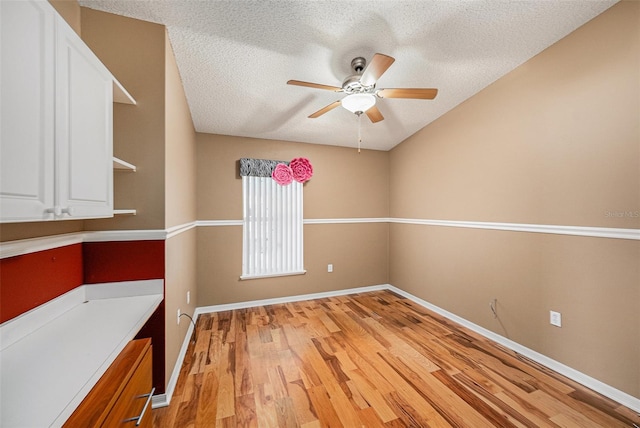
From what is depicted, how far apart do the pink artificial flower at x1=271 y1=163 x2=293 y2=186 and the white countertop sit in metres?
2.10

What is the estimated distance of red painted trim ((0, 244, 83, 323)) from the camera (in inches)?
37.0

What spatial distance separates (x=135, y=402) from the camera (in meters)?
0.94

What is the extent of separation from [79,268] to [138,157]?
0.74 meters

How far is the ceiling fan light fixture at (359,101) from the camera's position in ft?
6.12

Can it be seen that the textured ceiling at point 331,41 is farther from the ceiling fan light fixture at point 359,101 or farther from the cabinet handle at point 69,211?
the cabinet handle at point 69,211

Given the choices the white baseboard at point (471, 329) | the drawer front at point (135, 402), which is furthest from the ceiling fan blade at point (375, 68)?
the white baseboard at point (471, 329)

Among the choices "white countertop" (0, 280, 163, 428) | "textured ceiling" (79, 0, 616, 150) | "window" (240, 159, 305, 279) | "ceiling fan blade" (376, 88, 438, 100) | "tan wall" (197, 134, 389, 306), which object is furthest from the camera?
"window" (240, 159, 305, 279)

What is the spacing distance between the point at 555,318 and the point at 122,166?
337 centimetres

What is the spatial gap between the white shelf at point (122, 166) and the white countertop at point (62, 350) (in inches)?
28.7

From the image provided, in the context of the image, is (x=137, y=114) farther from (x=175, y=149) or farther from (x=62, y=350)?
(x=62, y=350)

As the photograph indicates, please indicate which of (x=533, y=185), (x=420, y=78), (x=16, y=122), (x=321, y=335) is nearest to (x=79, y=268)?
(x=16, y=122)

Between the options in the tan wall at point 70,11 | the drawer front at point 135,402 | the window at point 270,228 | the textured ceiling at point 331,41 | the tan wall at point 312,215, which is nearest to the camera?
the drawer front at point 135,402

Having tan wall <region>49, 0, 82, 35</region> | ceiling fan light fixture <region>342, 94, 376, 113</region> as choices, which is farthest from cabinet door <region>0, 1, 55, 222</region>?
ceiling fan light fixture <region>342, 94, 376, 113</region>

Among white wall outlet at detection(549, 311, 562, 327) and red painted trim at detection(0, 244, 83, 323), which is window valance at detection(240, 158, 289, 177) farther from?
white wall outlet at detection(549, 311, 562, 327)
